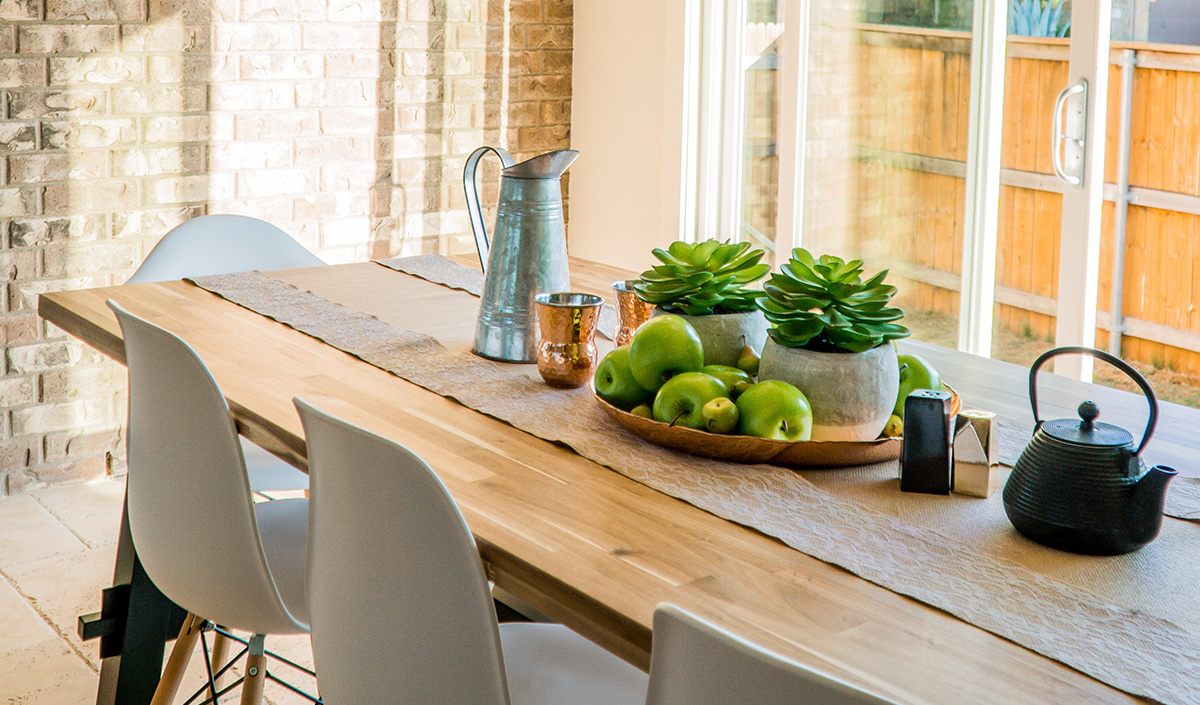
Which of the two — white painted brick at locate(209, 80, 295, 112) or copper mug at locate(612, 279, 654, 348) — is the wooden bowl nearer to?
copper mug at locate(612, 279, 654, 348)

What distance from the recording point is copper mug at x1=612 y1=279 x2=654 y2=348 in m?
1.60

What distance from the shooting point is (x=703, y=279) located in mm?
1427

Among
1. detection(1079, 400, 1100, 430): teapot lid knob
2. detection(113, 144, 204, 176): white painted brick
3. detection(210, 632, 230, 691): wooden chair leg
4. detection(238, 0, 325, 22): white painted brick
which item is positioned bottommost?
detection(210, 632, 230, 691): wooden chair leg

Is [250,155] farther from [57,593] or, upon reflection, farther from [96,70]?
[57,593]

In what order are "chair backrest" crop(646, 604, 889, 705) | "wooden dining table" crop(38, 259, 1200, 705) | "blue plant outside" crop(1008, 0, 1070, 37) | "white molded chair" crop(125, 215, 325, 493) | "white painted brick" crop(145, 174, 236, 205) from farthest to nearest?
"white painted brick" crop(145, 174, 236, 205)
"blue plant outside" crop(1008, 0, 1070, 37)
"white molded chair" crop(125, 215, 325, 493)
"wooden dining table" crop(38, 259, 1200, 705)
"chair backrest" crop(646, 604, 889, 705)

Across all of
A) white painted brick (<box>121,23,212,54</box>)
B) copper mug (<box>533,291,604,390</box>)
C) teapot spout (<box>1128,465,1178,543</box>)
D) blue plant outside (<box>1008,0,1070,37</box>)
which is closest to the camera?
teapot spout (<box>1128,465,1178,543</box>)

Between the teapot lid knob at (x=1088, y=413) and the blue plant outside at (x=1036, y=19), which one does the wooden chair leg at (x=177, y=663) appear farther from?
the blue plant outside at (x=1036, y=19)

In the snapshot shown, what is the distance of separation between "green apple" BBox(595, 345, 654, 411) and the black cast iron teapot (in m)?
0.47

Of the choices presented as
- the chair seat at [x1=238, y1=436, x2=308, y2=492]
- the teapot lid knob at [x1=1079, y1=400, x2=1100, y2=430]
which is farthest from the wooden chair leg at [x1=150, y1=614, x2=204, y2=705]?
the teapot lid knob at [x1=1079, y1=400, x2=1100, y2=430]

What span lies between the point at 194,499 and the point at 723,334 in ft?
2.26

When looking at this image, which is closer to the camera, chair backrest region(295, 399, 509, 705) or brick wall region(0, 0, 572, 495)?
chair backrest region(295, 399, 509, 705)

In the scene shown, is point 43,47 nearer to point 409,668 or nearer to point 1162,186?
point 409,668

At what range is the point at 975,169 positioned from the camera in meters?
3.10

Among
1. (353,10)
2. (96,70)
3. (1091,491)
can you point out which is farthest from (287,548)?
(353,10)
